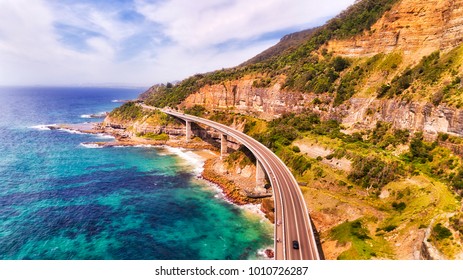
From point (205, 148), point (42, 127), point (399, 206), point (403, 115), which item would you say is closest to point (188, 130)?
point (205, 148)

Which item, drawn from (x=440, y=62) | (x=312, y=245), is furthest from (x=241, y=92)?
(x=312, y=245)

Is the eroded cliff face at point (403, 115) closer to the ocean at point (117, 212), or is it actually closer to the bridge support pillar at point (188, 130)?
the ocean at point (117, 212)

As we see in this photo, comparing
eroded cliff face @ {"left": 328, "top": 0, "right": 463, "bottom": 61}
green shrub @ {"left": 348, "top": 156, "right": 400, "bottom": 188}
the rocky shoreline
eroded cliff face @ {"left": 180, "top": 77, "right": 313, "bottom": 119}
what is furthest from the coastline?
eroded cliff face @ {"left": 328, "top": 0, "right": 463, "bottom": 61}

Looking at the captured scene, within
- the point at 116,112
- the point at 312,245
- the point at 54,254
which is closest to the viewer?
the point at 312,245

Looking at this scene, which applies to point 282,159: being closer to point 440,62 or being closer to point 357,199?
point 357,199

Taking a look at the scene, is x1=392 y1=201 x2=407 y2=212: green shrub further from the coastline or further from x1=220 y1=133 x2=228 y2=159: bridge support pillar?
x1=220 y1=133 x2=228 y2=159: bridge support pillar

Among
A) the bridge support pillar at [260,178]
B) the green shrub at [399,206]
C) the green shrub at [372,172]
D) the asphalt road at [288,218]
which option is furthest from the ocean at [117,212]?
the green shrub at [399,206]
